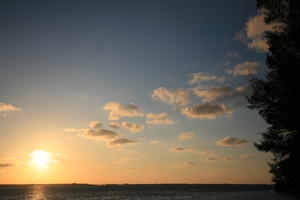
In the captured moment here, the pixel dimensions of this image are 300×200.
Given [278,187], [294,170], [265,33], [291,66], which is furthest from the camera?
[278,187]

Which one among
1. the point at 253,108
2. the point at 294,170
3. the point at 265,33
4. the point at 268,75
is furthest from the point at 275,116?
the point at 265,33

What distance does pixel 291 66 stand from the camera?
14367 mm

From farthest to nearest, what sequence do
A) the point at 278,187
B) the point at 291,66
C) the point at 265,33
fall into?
the point at 278,187
the point at 265,33
the point at 291,66

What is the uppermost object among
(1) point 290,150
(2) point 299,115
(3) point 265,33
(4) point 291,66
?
(3) point 265,33

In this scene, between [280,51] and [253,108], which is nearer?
[280,51]

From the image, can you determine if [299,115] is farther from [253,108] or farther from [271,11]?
[271,11]

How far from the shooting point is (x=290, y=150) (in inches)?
643

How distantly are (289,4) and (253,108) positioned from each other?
637cm

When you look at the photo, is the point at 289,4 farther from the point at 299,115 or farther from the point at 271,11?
the point at 299,115

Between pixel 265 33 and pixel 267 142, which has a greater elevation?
pixel 265 33

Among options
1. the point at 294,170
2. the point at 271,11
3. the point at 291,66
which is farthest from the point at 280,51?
the point at 294,170

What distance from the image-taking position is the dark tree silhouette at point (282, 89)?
14.4 m

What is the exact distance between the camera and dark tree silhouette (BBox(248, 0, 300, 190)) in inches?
565

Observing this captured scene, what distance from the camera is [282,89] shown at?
15.6 meters
